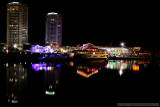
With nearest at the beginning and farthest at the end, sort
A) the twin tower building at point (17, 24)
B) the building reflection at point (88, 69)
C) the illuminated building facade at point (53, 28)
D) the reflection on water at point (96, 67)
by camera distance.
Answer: the building reflection at point (88, 69) → the reflection on water at point (96, 67) → the twin tower building at point (17, 24) → the illuminated building facade at point (53, 28)

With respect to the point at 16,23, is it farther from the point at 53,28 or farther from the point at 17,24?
the point at 53,28

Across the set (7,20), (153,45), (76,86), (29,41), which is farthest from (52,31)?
(76,86)

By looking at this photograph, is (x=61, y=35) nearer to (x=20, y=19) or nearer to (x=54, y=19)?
(x=54, y=19)

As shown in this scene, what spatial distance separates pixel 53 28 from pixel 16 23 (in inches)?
463

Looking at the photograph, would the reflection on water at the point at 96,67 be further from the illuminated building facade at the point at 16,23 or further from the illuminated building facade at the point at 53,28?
the illuminated building facade at the point at 53,28

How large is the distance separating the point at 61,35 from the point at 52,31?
3.20 meters

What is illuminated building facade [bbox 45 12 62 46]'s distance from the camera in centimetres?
4982

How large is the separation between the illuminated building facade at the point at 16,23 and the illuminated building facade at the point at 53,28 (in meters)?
8.67

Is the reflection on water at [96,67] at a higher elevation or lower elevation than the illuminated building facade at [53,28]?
lower

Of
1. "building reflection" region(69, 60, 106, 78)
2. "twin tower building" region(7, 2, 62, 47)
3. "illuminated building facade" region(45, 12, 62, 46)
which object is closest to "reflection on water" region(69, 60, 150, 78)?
"building reflection" region(69, 60, 106, 78)

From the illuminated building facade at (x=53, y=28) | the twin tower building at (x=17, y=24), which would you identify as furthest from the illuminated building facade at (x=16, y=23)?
the illuminated building facade at (x=53, y=28)

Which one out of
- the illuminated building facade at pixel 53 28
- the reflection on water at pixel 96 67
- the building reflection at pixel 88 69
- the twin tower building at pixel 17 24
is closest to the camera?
the building reflection at pixel 88 69

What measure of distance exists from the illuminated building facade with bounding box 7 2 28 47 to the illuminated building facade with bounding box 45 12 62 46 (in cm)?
867

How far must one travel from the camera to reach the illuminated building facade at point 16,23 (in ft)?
136
